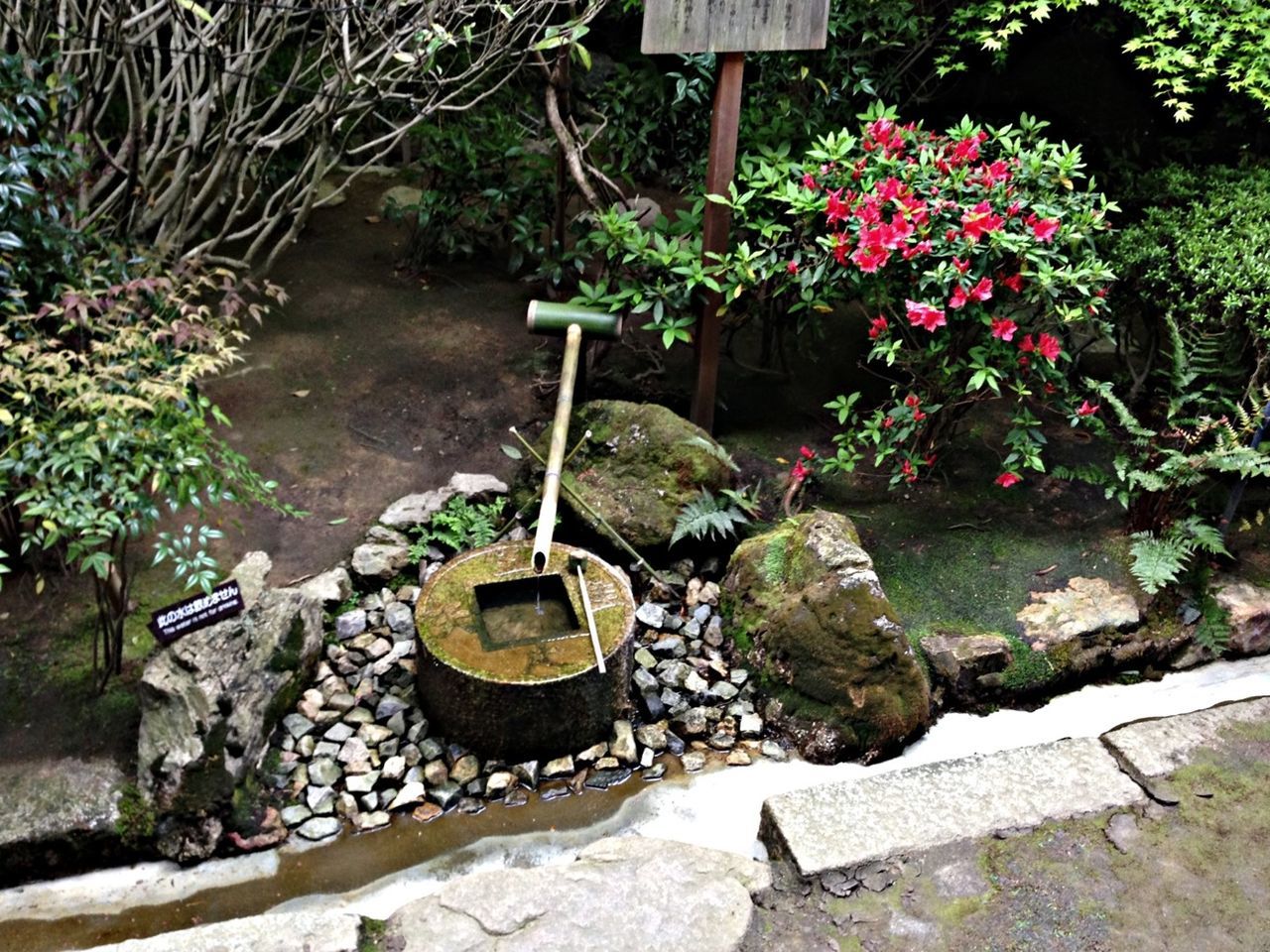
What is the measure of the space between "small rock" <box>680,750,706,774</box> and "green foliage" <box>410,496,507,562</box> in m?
1.34

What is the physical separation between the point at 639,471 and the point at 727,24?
2.03 meters

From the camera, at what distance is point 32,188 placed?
146 inches

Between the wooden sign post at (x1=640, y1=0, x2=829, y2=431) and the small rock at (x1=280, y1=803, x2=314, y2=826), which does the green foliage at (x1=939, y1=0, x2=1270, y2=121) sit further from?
the small rock at (x1=280, y1=803, x2=314, y2=826)

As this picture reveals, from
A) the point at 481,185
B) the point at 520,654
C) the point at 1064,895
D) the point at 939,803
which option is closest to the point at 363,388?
the point at 481,185

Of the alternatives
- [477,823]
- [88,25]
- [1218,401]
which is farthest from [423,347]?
[1218,401]

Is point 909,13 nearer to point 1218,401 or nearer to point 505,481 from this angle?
point 1218,401

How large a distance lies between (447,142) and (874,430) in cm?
335

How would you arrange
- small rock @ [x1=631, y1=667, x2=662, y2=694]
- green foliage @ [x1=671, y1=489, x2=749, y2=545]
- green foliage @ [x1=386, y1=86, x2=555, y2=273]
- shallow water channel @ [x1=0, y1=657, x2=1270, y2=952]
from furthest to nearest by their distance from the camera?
green foliage @ [x1=386, y1=86, x2=555, y2=273] < green foliage @ [x1=671, y1=489, x2=749, y2=545] < small rock @ [x1=631, y1=667, x2=662, y2=694] < shallow water channel @ [x1=0, y1=657, x2=1270, y2=952]

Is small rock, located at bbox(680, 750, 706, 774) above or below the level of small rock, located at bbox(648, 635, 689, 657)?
below

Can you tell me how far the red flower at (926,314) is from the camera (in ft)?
14.9

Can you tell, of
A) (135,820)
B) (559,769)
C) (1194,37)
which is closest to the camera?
(135,820)

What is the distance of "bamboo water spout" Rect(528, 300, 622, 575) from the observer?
15.4ft

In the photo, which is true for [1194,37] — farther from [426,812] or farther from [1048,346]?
[426,812]

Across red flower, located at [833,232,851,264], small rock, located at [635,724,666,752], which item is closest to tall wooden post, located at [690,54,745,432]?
red flower, located at [833,232,851,264]
